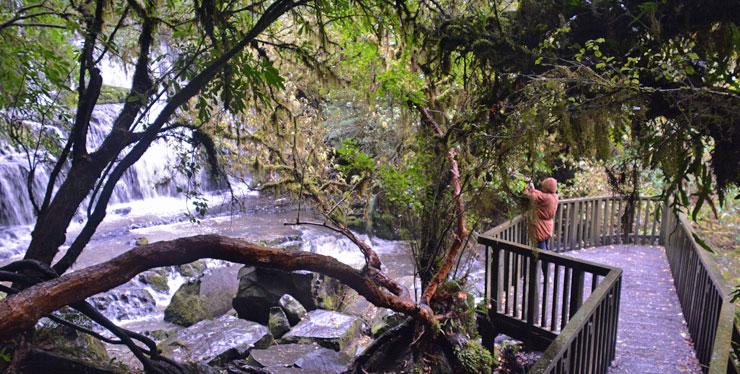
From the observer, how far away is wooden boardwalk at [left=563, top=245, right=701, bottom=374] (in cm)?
480

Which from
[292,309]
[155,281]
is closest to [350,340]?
[292,309]

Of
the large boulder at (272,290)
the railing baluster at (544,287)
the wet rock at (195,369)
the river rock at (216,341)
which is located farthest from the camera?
the large boulder at (272,290)

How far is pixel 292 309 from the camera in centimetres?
800

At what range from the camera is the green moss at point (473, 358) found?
15.9 feet

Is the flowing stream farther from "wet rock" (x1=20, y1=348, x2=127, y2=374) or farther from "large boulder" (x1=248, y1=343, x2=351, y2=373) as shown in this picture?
"wet rock" (x1=20, y1=348, x2=127, y2=374)

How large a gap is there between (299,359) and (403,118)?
3446 mm

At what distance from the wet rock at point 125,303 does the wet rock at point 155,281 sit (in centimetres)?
36

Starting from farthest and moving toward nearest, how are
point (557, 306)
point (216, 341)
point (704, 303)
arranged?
point (216, 341) → point (557, 306) → point (704, 303)

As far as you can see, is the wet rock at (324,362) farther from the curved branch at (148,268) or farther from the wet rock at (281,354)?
the curved branch at (148,268)

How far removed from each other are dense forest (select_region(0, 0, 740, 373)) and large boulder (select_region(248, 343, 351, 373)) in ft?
0.60

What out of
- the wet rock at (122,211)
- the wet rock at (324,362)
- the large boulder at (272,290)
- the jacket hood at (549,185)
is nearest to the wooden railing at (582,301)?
the jacket hood at (549,185)

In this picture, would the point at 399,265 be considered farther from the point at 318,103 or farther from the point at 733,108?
the point at 733,108

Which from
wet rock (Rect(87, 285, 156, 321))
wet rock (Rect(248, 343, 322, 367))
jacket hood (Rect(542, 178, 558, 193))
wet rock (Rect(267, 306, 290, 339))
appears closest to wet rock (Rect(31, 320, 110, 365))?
wet rock (Rect(248, 343, 322, 367))

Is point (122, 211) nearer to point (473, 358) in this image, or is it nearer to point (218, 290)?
point (218, 290)
